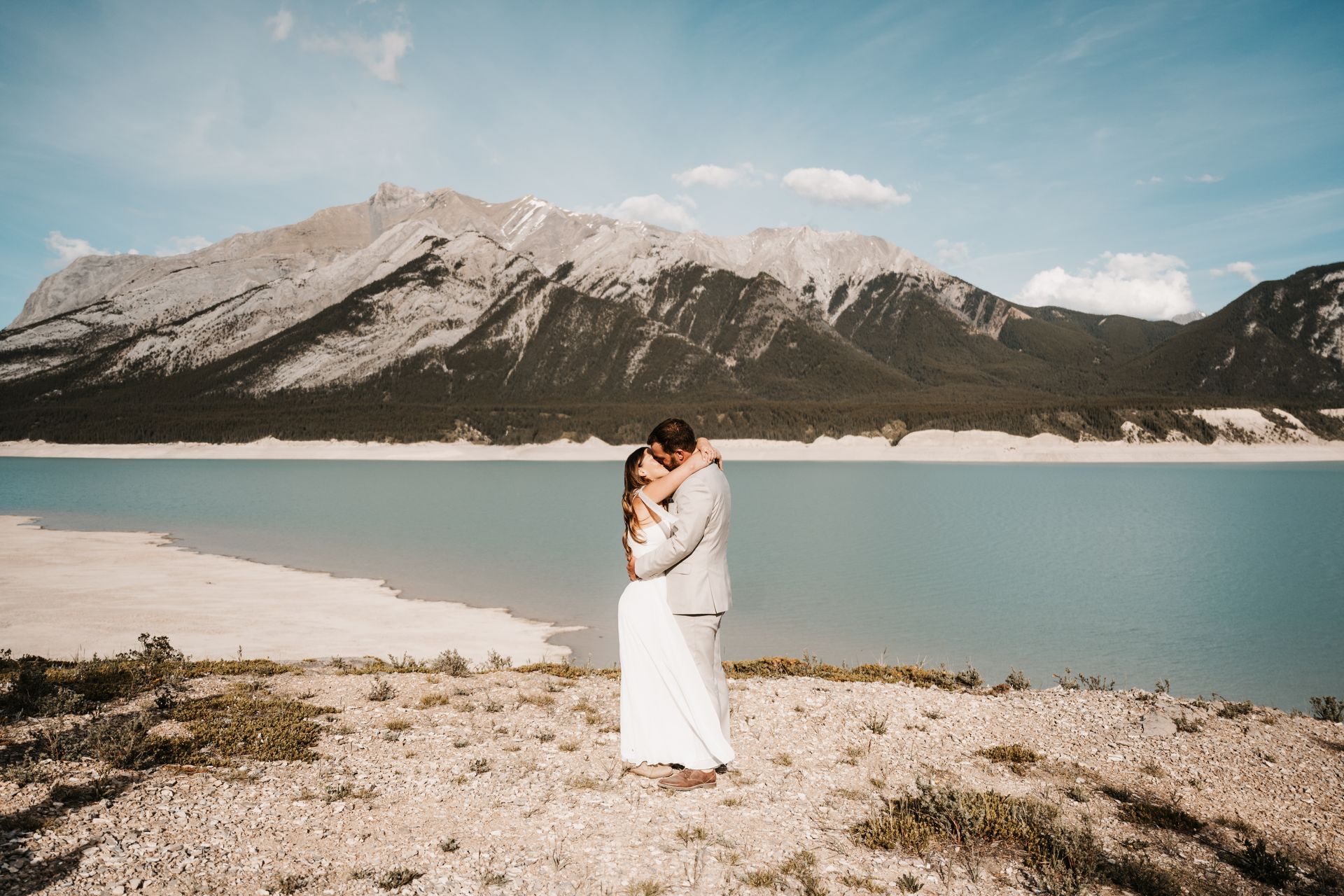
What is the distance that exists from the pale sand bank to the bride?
8.29 meters

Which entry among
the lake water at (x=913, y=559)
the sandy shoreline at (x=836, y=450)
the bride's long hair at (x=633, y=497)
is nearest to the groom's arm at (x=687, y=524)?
the bride's long hair at (x=633, y=497)

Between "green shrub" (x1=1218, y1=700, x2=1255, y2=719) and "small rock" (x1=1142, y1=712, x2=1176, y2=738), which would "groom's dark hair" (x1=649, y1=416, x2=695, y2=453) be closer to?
"small rock" (x1=1142, y1=712, x2=1176, y2=738)

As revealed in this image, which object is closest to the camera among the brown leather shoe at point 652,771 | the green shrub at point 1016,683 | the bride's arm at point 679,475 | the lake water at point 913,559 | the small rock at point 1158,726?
the bride's arm at point 679,475

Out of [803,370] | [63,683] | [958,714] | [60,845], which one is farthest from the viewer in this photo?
[803,370]

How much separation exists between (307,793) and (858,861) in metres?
4.22

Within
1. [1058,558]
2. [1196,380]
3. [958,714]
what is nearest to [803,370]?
[1196,380]

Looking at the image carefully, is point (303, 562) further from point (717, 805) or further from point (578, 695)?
point (717, 805)

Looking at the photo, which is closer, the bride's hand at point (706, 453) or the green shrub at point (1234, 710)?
the bride's hand at point (706, 453)

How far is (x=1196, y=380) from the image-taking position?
194 metres

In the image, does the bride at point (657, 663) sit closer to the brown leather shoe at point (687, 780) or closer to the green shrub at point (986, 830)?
the brown leather shoe at point (687, 780)

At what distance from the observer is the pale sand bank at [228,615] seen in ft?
47.0

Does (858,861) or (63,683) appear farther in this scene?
(63,683)

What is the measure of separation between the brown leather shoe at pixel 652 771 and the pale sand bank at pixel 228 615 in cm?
804

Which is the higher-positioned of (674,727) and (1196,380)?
(1196,380)
